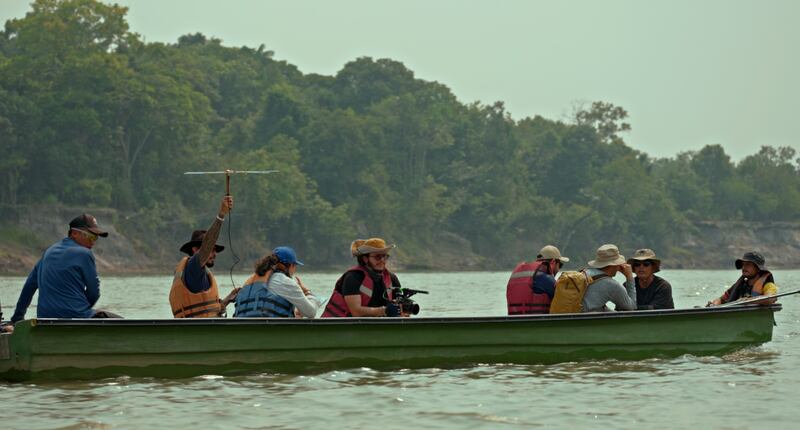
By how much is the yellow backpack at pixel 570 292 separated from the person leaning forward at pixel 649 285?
3.43 ft

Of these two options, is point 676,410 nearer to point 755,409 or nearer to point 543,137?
point 755,409

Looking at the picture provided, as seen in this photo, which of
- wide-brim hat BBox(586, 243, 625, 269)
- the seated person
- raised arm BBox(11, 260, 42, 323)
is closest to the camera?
raised arm BBox(11, 260, 42, 323)

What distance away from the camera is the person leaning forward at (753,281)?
15441mm

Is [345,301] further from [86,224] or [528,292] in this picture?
[86,224]

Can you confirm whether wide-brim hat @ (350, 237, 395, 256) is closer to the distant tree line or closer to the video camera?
the video camera

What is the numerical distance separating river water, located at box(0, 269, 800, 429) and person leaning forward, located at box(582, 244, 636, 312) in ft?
2.23

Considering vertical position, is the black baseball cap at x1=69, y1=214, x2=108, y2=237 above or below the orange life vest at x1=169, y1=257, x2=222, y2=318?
above

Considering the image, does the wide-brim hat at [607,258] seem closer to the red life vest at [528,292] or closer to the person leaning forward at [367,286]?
the red life vest at [528,292]

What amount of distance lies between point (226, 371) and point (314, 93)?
89.0 metres

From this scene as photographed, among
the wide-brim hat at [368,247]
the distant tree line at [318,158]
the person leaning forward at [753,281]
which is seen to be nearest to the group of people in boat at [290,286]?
the wide-brim hat at [368,247]

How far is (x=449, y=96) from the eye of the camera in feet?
349

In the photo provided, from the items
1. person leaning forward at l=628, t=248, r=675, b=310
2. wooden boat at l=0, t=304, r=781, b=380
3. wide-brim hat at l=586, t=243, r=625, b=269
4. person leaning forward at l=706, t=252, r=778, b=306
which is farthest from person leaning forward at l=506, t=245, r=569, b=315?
person leaning forward at l=706, t=252, r=778, b=306

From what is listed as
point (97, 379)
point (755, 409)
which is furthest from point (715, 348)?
point (97, 379)

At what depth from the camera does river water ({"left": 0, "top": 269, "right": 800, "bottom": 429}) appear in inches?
429
